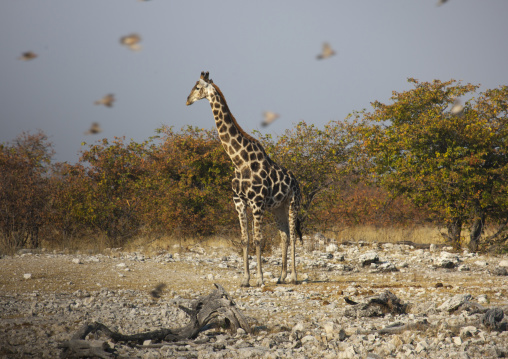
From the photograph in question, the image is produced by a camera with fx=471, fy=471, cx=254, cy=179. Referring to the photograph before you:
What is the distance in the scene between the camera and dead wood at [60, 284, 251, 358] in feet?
15.9

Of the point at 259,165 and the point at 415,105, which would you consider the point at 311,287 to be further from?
the point at 415,105

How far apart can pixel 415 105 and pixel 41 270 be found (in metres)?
12.9

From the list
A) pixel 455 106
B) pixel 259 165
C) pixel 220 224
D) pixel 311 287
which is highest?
pixel 455 106

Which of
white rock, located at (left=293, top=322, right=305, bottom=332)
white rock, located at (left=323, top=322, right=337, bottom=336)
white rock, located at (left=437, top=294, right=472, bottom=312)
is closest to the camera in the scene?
white rock, located at (left=323, top=322, right=337, bottom=336)

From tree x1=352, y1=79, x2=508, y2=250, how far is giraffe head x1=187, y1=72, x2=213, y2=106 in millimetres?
7956

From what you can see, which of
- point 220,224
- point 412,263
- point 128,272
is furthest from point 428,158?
point 128,272

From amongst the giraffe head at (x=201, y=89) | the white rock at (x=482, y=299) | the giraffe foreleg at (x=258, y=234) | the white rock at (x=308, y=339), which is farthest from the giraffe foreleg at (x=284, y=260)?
the white rock at (x=308, y=339)

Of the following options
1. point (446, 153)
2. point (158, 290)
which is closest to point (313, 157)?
point (446, 153)

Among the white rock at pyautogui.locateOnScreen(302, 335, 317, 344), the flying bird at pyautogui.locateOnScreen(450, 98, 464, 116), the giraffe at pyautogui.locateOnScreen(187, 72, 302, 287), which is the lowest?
the white rock at pyautogui.locateOnScreen(302, 335, 317, 344)

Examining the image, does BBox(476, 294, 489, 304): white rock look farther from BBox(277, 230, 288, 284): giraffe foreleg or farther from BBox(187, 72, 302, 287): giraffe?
BBox(277, 230, 288, 284): giraffe foreleg

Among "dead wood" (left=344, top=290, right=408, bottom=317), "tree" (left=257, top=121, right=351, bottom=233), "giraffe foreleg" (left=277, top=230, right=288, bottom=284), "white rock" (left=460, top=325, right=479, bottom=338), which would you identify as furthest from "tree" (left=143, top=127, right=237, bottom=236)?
"white rock" (left=460, top=325, right=479, bottom=338)

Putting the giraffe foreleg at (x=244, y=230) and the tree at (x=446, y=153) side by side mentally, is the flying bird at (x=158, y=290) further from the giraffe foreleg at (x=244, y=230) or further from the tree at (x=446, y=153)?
the tree at (x=446, y=153)

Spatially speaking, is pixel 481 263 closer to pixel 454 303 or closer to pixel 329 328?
pixel 454 303

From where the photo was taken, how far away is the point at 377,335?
554 cm
